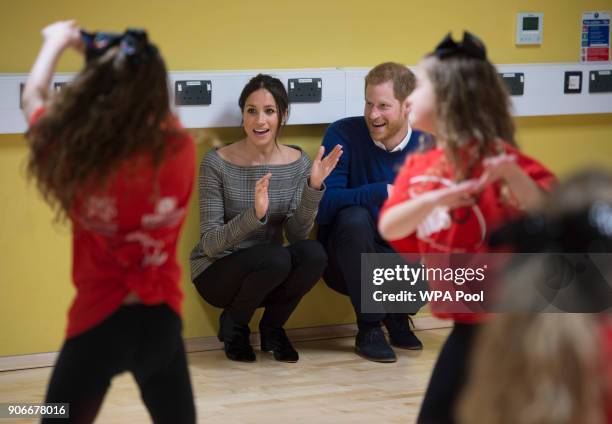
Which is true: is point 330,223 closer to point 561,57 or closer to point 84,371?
point 561,57

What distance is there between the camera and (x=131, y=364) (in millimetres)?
1887

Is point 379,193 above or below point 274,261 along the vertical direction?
above

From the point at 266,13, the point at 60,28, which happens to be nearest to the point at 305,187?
the point at 266,13

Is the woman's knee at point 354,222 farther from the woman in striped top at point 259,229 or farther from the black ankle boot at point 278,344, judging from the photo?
the black ankle boot at point 278,344

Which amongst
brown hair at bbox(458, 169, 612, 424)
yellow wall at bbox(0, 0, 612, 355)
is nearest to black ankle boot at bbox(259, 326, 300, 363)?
yellow wall at bbox(0, 0, 612, 355)

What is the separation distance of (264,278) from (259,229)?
224 millimetres

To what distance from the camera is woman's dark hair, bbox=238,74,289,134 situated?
382 centimetres

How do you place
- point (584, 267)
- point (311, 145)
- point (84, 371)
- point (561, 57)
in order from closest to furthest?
1. point (584, 267)
2. point (84, 371)
3. point (311, 145)
4. point (561, 57)

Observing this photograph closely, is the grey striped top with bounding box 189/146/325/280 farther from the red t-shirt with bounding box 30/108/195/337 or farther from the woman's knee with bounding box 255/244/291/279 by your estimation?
the red t-shirt with bounding box 30/108/195/337

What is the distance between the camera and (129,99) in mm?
1857

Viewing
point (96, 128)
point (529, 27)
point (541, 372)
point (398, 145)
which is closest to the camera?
point (541, 372)

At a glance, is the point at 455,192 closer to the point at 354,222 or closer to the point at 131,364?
the point at 131,364

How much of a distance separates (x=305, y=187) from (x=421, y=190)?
1713 mm

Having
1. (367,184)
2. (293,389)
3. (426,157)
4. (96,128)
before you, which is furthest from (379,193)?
(96,128)
